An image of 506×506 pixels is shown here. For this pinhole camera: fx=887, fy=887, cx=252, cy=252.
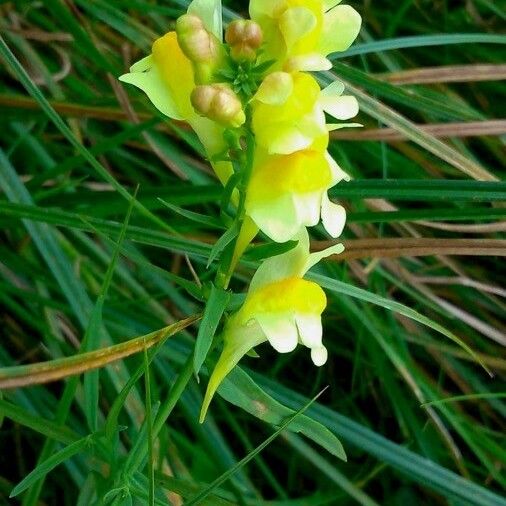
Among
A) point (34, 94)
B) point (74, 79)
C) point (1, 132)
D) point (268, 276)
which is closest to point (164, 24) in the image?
point (74, 79)

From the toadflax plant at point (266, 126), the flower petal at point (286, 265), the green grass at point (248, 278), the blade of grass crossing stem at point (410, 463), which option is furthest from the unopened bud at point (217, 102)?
the blade of grass crossing stem at point (410, 463)

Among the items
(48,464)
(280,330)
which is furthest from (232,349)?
(48,464)

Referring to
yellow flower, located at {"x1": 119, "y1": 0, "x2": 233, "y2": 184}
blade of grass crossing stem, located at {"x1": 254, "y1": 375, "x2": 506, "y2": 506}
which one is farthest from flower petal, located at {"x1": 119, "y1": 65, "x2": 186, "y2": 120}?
blade of grass crossing stem, located at {"x1": 254, "y1": 375, "x2": 506, "y2": 506}

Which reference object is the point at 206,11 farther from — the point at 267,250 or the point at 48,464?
the point at 48,464

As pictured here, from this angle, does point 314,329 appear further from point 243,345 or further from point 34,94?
point 34,94

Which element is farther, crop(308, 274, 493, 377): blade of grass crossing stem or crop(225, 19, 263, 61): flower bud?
crop(308, 274, 493, 377): blade of grass crossing stem

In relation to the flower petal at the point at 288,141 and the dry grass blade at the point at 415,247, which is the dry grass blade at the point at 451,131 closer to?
the dry grass blade at the point at 415,247

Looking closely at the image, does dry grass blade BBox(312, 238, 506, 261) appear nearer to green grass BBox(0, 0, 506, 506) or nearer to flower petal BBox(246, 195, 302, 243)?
green grass BBox(0, 0, 506, 506)
